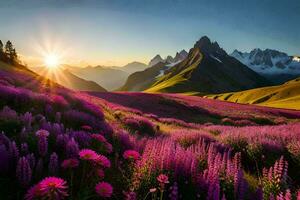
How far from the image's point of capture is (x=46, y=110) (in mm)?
8984

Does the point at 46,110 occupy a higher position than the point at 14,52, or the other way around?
the point at 14,52

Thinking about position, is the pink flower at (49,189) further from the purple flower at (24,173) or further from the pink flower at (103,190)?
the purple flower at (24,173)

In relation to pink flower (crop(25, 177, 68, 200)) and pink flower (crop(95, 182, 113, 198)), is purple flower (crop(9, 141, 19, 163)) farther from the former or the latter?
pink flower (crop(95, 182, 113, 198))

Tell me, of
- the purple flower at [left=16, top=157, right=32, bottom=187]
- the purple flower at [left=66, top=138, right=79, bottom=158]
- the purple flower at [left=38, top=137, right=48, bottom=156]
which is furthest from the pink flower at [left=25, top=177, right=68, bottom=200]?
the purple flower at [left=66, top=138, right=79, bottom=158]

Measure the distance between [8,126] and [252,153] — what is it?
269 inches

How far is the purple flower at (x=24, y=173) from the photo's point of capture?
12.6 ft

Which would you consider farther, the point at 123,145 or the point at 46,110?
the point at 46,110

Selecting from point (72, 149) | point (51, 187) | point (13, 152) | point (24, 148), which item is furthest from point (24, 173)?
point (72, 149)

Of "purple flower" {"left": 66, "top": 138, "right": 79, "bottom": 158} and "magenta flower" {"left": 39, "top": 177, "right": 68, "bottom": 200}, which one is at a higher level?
"magenta flower" {"left": 39, "top": 177, "right": 68, "bottom": 200}

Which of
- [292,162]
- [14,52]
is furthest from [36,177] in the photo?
[14,52]

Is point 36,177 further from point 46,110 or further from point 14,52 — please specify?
point 14,52

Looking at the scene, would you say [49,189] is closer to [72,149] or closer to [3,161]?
[3,161]

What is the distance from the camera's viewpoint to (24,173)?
3.84 m

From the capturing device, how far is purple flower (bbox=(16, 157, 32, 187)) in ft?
12.6
